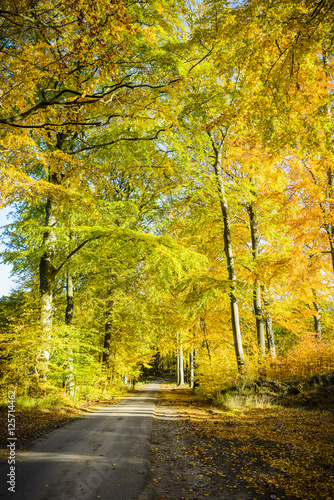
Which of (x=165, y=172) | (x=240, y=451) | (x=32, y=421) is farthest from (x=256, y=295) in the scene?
(x=32, y=421)

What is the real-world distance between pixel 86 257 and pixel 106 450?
744cm

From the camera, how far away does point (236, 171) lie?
47.9 ft

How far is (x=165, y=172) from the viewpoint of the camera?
466 inches

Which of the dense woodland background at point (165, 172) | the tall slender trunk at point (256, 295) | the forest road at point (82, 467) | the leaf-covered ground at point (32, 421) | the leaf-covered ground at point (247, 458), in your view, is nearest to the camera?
the forest road at point (82, 467)

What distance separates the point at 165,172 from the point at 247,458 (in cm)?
996

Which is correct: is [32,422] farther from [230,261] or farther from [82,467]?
[230,261]

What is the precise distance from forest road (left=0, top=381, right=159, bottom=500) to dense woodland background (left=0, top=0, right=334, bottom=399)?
398 cm

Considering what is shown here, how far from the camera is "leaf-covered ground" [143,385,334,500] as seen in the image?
3838 millimetres

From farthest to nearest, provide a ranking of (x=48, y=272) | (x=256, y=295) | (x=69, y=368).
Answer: (x=256, y=295) → (x=69, y=368) → (x=48, y=272)

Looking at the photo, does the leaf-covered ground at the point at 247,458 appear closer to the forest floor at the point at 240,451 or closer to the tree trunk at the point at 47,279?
the forest floor at the point at 240,451

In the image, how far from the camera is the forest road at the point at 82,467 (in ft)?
11.7

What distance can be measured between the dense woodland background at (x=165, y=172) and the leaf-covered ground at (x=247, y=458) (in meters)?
3.76

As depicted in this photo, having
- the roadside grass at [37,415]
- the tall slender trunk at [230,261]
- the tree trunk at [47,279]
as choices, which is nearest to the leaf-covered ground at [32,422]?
Result: the roadside grass at [37,415]

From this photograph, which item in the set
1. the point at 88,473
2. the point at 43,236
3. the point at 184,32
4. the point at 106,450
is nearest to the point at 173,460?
the point at 106,450
